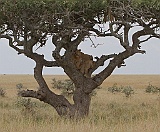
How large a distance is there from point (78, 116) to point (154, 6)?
423 centimetres

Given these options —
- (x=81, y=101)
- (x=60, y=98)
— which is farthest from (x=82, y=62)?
(x=60, y=98)

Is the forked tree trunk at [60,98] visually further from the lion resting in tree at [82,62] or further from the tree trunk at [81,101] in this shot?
the lion resting in tree at [82,62]

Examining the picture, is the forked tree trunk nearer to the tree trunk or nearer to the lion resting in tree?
the tree trunk

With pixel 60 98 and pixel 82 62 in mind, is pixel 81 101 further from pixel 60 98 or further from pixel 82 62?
pixel 82 62

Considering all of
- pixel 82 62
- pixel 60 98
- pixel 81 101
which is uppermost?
pixel 82 62

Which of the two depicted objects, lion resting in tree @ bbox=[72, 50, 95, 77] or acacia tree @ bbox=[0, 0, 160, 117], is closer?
acacia tree @ bbox=[0, 0, 160, 117]

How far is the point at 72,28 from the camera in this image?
14.0m

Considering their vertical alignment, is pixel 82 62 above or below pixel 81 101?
above

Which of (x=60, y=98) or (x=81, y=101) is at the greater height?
(x=60, y=98)

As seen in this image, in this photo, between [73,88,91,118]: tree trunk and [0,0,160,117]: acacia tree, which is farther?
[73,88,91,118]: tree trunk

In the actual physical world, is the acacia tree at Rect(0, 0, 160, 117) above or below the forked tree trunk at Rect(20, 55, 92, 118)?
above

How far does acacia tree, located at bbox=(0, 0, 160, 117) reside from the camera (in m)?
13.5

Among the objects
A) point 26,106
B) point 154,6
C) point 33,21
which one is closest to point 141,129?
point 154,6

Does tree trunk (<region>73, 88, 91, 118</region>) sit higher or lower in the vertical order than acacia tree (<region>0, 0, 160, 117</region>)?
lower
